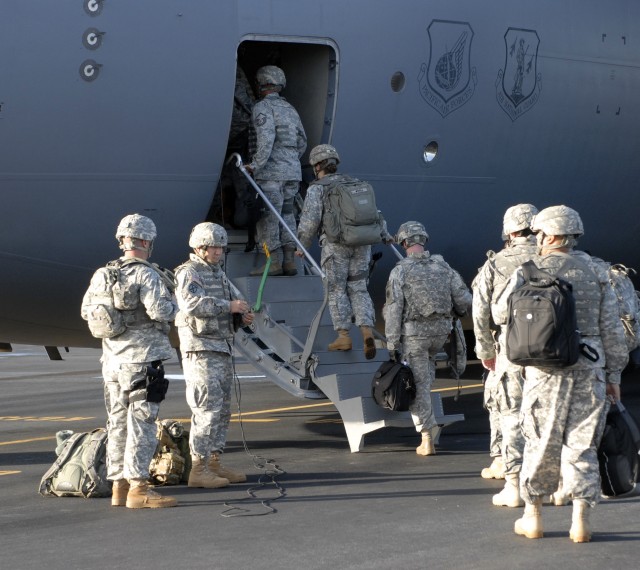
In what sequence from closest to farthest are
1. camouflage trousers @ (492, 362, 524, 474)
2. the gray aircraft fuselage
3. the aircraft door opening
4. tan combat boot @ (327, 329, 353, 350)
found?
camouflage trousers @ (492, 362, 524, 474) → the gray aircraft fuselage → tan combat boot @ (327, 329, 353, 350) → the aircraft door opening

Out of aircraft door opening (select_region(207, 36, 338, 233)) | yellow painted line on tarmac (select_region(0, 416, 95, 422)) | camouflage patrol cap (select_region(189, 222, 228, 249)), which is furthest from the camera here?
yellow painted line on tarmac (select_region(0, 416, 95, 422))

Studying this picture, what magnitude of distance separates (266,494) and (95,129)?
11.4ft

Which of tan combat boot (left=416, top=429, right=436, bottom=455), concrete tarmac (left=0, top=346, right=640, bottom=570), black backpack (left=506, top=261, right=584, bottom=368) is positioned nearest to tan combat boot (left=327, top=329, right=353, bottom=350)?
concrete tarmac (left=0, top=346, right=640, bottom=570)

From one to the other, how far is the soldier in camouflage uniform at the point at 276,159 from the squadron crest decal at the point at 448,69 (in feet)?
4.55

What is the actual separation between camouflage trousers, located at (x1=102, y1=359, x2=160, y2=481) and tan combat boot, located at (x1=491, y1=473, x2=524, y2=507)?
93.1 inches

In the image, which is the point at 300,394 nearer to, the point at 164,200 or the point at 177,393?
the point at 164,200

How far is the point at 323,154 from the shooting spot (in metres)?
10.8

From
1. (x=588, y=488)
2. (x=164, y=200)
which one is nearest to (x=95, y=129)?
(x=164, y=200)

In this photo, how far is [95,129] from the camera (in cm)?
Answer: 1007

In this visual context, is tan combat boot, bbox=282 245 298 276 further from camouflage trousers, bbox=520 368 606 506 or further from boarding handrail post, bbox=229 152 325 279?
camouflage trousers, bbox=520 368 606 506

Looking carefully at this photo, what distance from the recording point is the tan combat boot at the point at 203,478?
889cm

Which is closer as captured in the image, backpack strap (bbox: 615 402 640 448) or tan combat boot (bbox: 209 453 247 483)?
backpack strap (bbox: 615 402 640 448)

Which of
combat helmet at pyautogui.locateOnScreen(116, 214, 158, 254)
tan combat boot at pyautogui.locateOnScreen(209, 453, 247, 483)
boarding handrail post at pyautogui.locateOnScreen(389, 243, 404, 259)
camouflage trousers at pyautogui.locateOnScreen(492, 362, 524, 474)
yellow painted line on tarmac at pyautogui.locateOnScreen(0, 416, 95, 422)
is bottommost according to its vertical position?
yellow painted line on tarmac at pyautogui.locateOnScreen(0, 416, 95, 422)

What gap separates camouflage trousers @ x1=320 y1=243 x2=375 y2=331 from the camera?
1059 centimetres
